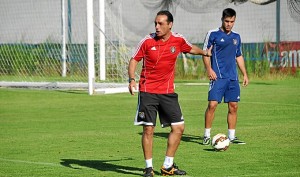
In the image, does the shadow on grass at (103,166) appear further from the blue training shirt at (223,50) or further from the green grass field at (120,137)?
the blue training shirt at (223,50)

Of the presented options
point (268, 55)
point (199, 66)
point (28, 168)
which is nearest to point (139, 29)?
point (199, 66)

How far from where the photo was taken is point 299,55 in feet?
113

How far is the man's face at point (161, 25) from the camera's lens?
1155 cm

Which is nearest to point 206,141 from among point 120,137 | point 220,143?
point 220,143

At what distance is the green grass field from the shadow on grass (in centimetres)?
1

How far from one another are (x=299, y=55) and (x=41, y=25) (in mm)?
10230

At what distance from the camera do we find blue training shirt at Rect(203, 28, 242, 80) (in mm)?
15258

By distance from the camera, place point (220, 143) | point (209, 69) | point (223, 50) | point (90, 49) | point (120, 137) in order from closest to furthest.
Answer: point (220, 143), point (209, 69), point (223, 50), point (120, 137), point (90, 49)

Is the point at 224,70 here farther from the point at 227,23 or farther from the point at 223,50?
the point at 227,23

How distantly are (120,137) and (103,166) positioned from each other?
3.76 meters

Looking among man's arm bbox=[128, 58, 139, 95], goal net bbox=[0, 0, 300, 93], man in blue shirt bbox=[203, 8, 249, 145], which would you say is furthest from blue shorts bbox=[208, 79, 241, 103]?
goal net bbox=[0, 0, 300, 93]

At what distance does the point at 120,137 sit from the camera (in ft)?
53.6

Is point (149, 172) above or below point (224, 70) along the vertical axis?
below

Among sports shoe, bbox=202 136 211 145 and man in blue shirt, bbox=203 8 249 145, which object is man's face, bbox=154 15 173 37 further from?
sports shoe, bbox=202 136 211 145
